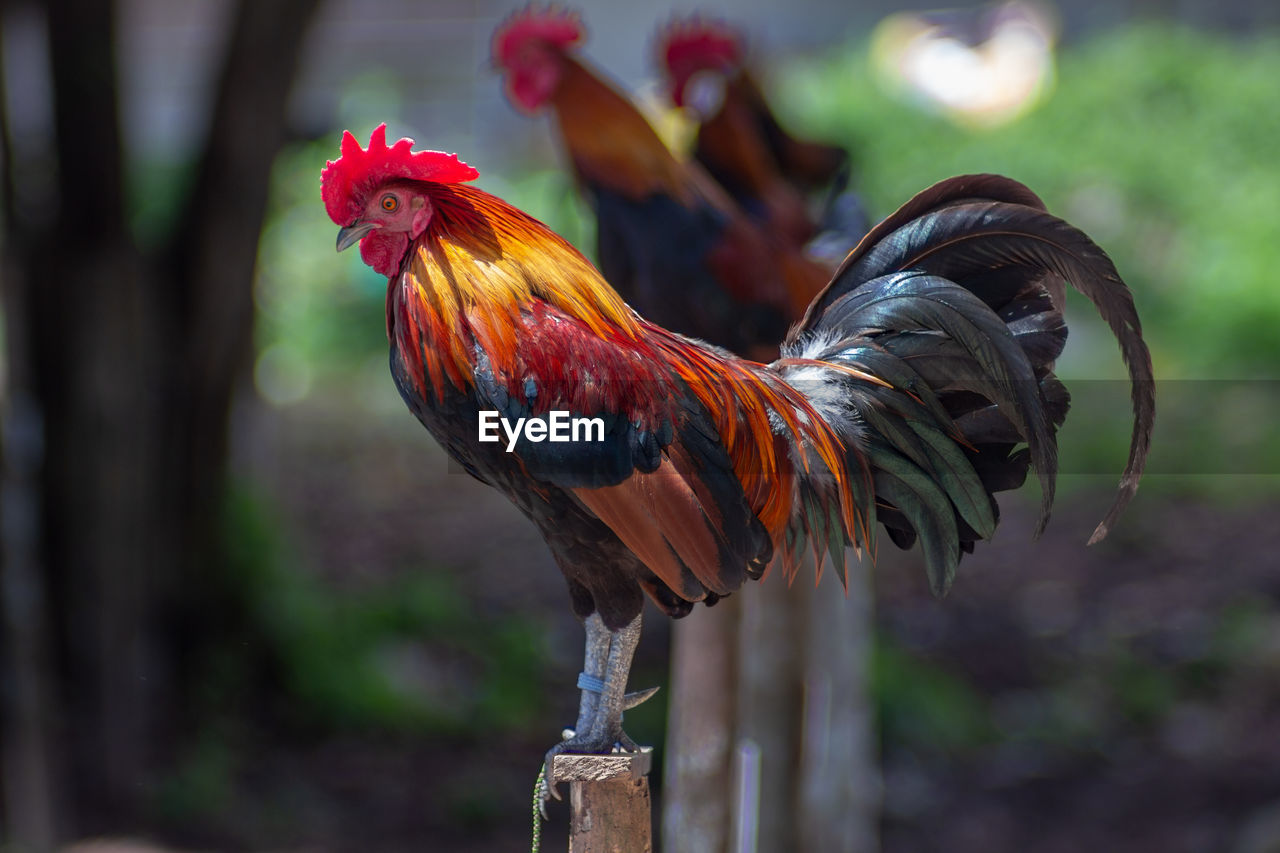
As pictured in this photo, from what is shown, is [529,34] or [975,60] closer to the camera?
[529,34]

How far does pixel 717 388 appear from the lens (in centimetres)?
159

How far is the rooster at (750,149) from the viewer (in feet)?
11.2

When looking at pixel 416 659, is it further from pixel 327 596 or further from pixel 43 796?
pixel 43 796

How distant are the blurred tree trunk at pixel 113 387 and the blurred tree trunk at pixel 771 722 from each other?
2060 mm

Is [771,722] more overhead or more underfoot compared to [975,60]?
more underfoot

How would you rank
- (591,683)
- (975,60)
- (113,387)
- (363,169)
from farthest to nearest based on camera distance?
1. (975,60)
2. (113,387)
3. (591,683)
4. (363,169)

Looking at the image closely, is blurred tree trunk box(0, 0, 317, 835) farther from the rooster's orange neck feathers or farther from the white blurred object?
the white blurred object

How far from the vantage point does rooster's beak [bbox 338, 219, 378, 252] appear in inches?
56.6

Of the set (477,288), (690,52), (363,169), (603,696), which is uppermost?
(690,52)

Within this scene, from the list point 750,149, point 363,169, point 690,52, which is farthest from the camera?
point 690,52

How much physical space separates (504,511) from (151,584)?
2860 millimetres

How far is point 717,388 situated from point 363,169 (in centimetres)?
52

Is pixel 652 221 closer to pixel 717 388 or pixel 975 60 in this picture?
pixel 717 388

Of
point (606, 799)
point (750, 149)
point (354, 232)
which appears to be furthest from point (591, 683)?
point (750, 149)
